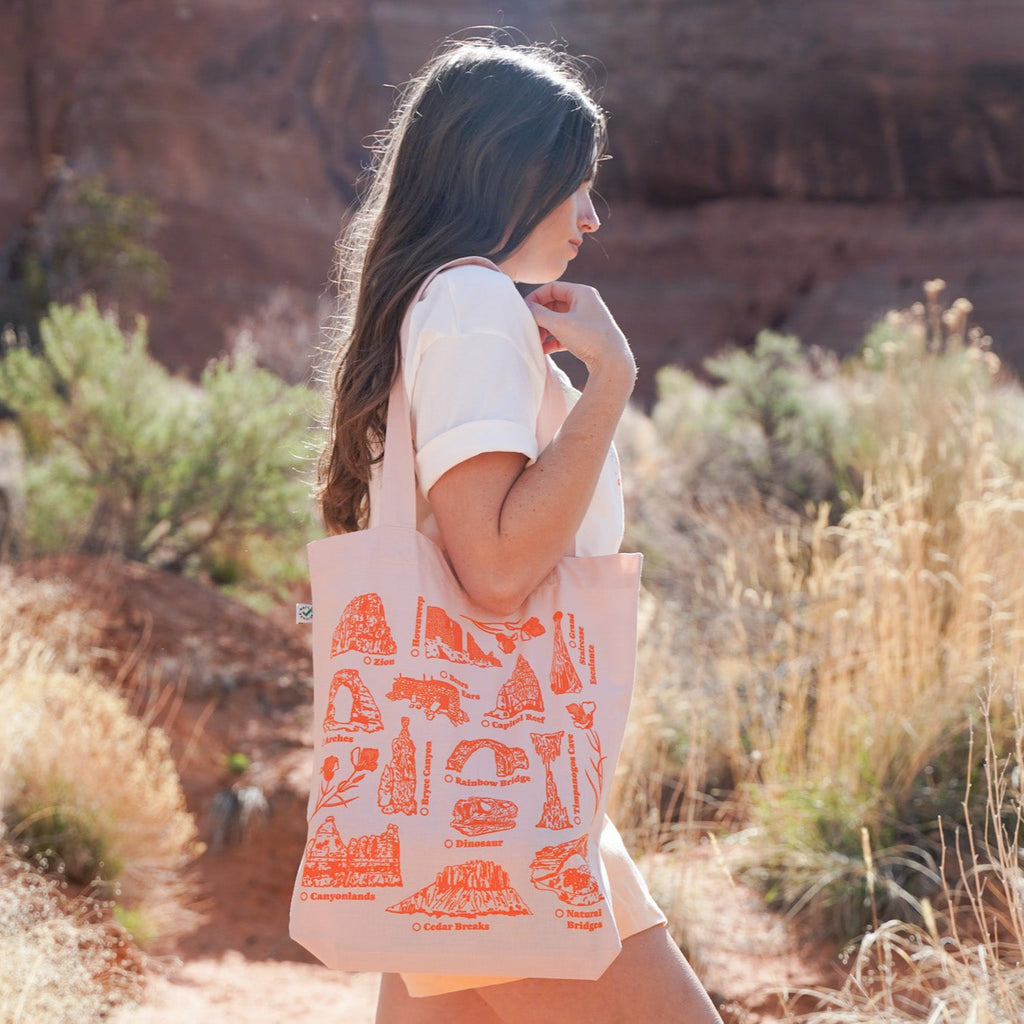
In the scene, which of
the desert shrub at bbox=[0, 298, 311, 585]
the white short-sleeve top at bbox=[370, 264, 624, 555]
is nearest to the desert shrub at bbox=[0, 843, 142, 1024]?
the white short-sleeve top at bbox=[370, 264, 624, 555]

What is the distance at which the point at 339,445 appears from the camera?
4.43 ft

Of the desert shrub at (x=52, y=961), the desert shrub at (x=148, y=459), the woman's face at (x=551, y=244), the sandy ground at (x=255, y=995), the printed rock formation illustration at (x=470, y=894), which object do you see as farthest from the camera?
the desert shrub at (x=148, y=459)

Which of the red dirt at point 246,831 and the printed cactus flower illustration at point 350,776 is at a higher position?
the printed cactus flower illustration at point 350,776

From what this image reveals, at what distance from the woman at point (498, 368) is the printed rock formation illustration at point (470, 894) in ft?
0.49

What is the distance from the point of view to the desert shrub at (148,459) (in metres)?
6.79

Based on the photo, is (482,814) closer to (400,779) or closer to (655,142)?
(400,779)

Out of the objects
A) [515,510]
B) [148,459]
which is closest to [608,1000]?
[515,510]

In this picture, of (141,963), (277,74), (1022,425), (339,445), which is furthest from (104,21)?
(339,445)

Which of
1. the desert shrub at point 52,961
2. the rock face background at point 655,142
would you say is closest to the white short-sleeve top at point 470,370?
the desert shrub at point 52,961

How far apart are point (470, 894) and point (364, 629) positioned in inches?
10.7

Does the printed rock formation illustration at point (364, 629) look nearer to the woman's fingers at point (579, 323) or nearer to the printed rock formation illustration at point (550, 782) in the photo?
the printed rock formation illustration at point (550, 782)

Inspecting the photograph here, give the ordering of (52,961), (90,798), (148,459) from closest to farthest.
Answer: (52,961) → (90,798) → (148,459)

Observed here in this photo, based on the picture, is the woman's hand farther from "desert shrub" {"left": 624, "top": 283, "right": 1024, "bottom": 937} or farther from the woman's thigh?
"desert shrub" {"left": 624, "top": 283, "right": 1024, "bottom": 937}

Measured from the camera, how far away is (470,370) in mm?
1141
